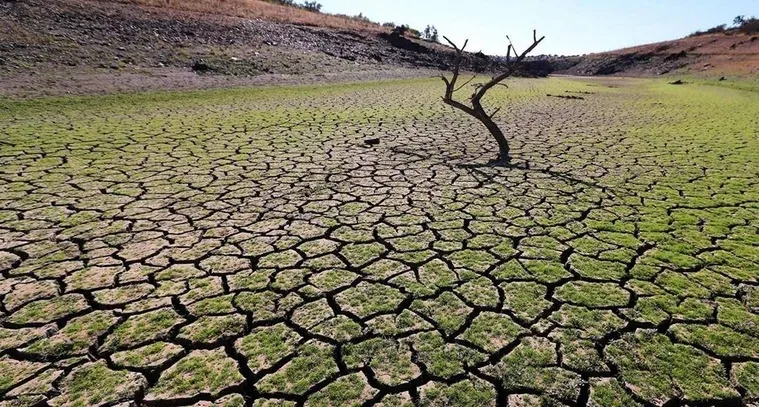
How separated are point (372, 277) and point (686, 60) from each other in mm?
38125

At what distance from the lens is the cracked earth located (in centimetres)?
217

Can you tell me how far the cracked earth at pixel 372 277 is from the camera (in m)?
2.17

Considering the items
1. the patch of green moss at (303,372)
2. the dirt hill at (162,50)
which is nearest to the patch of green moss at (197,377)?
the patch of green moss at (303,372)

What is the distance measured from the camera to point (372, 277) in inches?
122

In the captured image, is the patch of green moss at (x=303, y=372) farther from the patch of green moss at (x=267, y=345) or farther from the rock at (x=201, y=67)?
the rock at (x=201, y=67)

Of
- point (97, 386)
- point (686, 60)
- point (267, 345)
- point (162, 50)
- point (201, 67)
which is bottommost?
point (97, 386)

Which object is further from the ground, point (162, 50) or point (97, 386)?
point (162, 50)

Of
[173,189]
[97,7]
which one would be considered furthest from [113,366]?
[97,7]

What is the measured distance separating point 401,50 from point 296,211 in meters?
24.3

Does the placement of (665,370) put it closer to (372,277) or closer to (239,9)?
(372,277)

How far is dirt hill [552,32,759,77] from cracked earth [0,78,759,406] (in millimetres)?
25098

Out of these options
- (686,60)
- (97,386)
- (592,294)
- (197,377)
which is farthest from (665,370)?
(686,60)

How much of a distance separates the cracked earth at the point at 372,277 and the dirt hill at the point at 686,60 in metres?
25.1

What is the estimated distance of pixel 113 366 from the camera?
2232 millimetres
